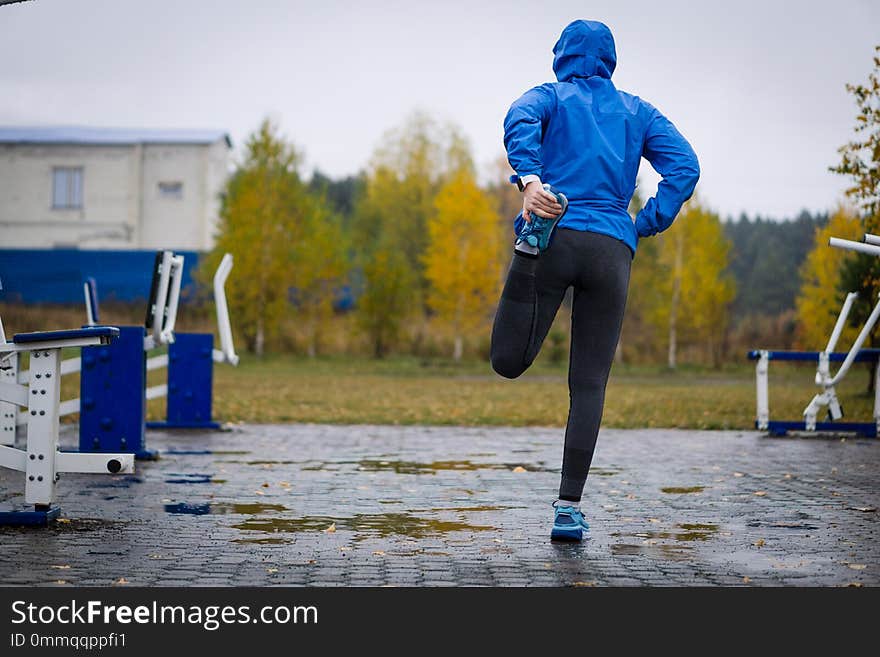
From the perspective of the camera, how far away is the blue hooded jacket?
4992 millimetres

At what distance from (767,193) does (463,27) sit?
14640mm

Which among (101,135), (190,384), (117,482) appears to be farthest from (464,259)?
(117,482)

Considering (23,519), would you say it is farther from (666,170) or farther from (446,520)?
(666,170)

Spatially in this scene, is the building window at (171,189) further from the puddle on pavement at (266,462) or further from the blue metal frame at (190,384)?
the puddle on pavement at (266,462)

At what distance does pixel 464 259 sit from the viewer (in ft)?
136

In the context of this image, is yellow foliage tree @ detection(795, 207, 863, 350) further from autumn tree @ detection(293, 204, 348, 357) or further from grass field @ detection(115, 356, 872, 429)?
autumn tree @ detection(293, 204, 348, 357)

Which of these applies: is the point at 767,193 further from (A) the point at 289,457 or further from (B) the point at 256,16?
(A) the point at 289,457

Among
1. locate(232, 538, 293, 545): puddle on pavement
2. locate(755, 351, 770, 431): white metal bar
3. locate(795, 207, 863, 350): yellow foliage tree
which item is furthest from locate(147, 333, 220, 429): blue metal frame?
locate(795, 207, 863, 350): yellow foliage tree

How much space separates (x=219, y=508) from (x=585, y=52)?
293cm

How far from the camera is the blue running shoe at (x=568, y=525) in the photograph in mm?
5059

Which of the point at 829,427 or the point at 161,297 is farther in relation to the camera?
the point at 829,427

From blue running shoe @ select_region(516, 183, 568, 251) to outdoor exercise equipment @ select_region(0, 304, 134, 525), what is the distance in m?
1.87

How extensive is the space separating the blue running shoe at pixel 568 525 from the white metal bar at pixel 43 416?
2.27 metres

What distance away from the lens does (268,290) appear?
38.5 meters
